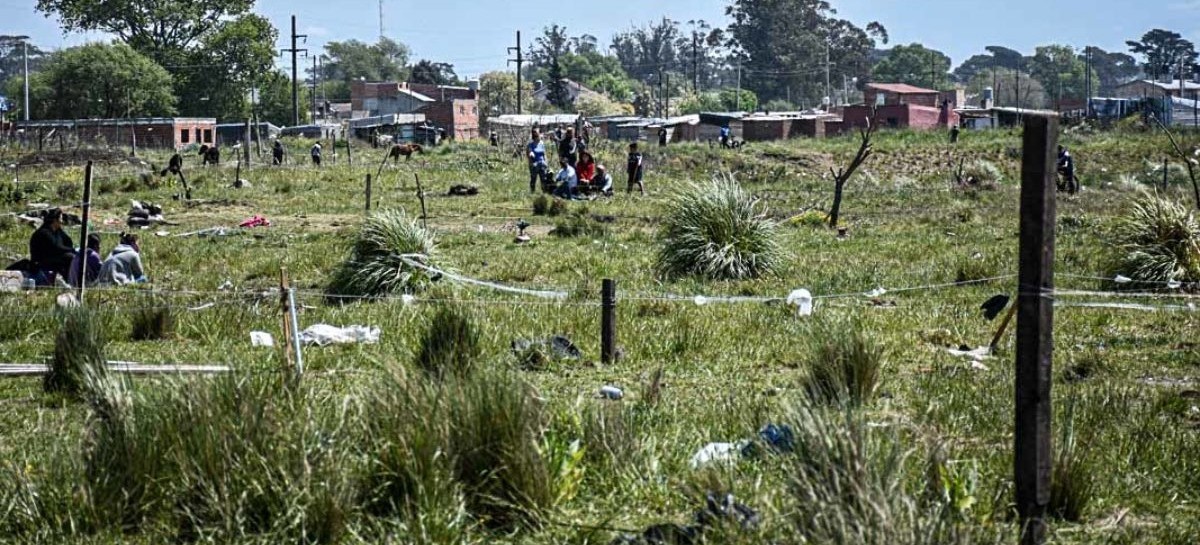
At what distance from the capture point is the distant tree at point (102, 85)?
92.6 m

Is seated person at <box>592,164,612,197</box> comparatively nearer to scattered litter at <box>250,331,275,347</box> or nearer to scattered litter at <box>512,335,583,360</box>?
scattered litter at <box>250,331,275,347</box>

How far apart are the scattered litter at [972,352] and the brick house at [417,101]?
8084 cm

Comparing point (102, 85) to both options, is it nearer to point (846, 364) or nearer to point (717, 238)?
point (717, 238)

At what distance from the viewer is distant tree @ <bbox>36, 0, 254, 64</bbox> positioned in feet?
340

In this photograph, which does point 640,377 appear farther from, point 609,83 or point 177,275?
point 609,83

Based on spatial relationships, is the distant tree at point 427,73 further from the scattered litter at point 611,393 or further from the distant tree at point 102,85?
the scattered litter at point 611,393

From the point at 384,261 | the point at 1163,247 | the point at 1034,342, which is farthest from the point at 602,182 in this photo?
the point at 1034,342

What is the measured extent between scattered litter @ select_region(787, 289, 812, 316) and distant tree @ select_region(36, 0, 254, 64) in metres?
97.7

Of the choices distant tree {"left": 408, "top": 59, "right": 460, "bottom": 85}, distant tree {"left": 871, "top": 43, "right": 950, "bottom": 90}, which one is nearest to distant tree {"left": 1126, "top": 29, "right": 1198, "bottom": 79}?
distant tree {"left": 871, "top": 43, "right": 950, "bottom": 90}

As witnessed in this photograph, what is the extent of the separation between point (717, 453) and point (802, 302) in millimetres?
6012

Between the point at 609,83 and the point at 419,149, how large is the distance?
104 meters

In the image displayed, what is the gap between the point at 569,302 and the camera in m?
12.9

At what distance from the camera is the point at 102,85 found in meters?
93.9

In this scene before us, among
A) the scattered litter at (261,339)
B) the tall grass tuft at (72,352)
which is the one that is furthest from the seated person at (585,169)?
the tall grass tuft at (72,352)
